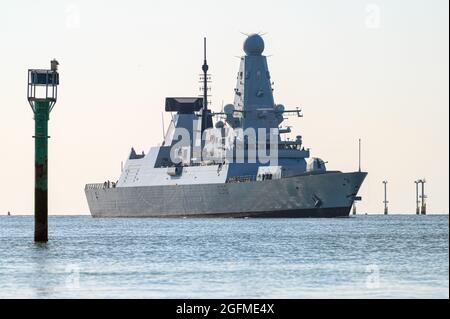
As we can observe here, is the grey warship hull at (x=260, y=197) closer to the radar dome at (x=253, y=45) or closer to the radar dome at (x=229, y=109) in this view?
the radar dome at (x=229, y=109)

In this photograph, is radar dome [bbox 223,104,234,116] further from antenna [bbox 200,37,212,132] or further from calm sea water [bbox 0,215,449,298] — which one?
calm sea water [bbox 0,215,449,298]

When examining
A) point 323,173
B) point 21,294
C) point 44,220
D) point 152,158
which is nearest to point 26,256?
point 44,220

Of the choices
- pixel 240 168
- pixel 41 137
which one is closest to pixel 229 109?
pixel 240 168

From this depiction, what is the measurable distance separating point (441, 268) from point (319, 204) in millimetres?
67439

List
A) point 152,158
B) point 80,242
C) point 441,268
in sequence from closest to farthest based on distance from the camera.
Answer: point 441,268, point 80,242, point 152,158

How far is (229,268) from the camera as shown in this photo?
162ft

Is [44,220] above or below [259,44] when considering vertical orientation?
below

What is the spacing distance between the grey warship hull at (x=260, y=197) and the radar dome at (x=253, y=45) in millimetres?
13452

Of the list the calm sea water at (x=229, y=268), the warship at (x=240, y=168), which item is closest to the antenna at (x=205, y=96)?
the warship at (x=240, y=168)

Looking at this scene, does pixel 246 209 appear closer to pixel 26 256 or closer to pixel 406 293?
pixel 26 256

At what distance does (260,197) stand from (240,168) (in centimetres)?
483

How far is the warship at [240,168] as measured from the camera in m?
115

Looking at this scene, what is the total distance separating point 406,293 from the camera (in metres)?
38.6
